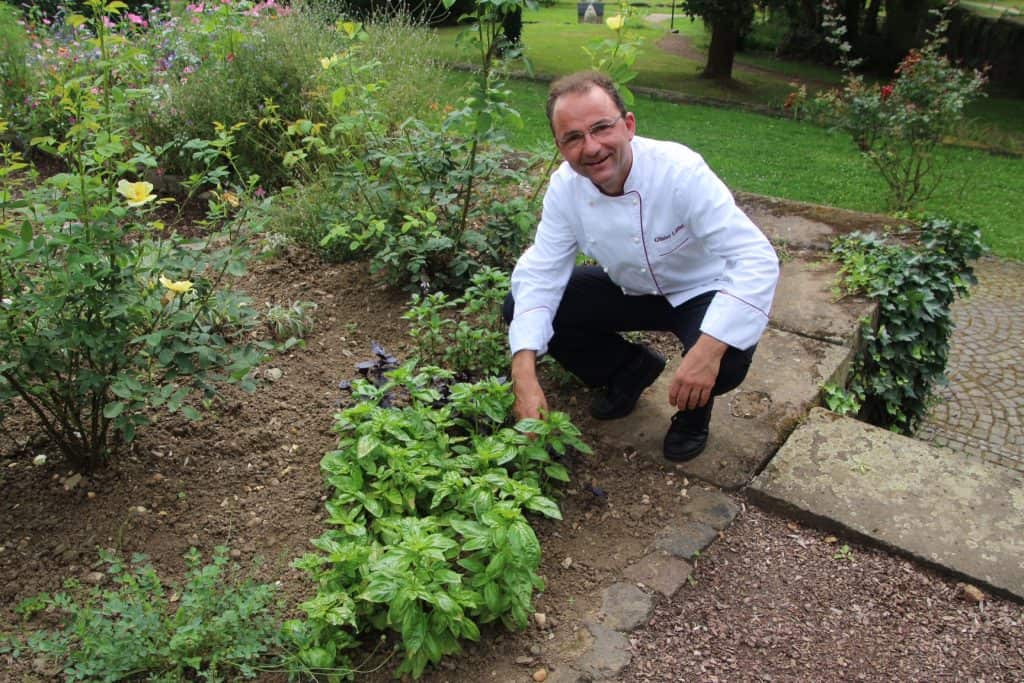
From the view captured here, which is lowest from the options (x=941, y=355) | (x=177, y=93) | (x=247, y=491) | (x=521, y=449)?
(x=941, y=355)

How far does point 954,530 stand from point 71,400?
8.47 ft

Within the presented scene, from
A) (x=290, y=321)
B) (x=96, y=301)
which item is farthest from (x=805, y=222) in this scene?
(x=96, y=301)

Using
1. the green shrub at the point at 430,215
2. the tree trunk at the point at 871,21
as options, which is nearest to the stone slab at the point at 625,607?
the green shrub at the point at 430,215

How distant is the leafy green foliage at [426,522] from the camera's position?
6.20ft

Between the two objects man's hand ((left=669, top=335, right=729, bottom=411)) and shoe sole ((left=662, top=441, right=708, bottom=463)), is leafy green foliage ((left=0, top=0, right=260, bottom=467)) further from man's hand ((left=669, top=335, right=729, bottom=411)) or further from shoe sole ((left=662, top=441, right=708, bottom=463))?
shoe sole ((left=662, top=441, right=708, bottom=463))

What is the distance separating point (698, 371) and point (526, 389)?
1.70 feet

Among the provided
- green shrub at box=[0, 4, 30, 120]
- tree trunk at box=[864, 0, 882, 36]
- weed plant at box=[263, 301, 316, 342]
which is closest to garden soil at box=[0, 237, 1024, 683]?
weed plant at box=[263, 301, 316, 342]

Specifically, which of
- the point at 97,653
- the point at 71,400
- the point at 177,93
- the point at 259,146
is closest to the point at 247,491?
the point at 71,400

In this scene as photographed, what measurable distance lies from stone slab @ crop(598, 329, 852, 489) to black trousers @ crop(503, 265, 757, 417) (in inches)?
8.9

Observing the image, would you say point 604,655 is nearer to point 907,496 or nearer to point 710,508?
point 710,508

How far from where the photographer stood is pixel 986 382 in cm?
501

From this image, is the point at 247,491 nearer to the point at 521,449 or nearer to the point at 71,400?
the point at 71,400

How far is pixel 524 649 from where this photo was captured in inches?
80.8

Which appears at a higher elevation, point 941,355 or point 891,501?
point 891,501
